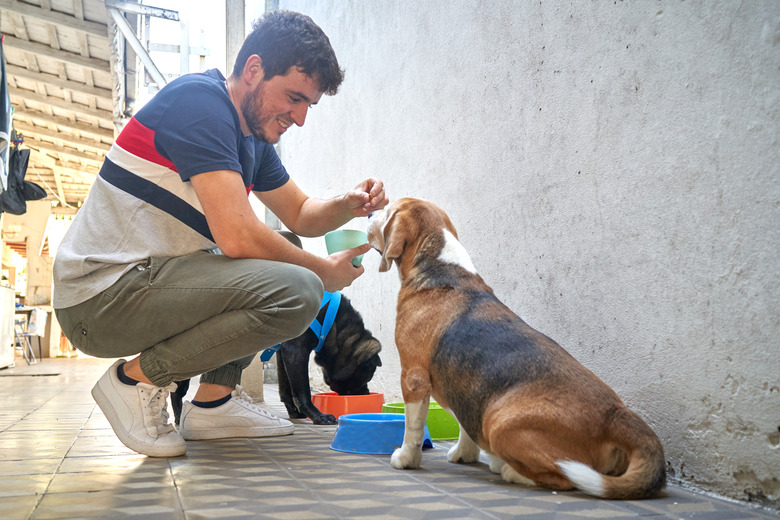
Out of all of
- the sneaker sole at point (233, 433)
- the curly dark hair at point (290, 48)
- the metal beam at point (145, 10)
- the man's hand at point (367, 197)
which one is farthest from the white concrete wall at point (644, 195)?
the metal beam at point (145, 10)

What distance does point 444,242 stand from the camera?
232 cm

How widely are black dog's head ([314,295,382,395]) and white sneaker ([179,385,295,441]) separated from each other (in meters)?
0.68

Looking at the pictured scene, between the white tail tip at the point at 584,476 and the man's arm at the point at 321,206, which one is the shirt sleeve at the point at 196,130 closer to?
the man's arm at the point at 321,206

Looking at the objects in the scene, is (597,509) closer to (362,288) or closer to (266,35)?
(266,35)

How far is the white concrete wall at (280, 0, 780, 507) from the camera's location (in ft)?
5.37

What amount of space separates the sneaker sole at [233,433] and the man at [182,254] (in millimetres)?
362

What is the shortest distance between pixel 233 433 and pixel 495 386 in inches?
56.4

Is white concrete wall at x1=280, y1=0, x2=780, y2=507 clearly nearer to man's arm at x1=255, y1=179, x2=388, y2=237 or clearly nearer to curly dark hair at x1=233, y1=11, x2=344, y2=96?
man's arm at x1=255, y1=179, x2=388, y2=237

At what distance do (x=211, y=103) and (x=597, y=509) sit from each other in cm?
181

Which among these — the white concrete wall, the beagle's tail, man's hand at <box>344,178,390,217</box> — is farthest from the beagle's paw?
man's hand at <box>344,178,390,217</box>

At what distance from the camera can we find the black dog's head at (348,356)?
141 inches

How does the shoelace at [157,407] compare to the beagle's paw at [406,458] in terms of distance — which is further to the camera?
the shoelace at [157,407]

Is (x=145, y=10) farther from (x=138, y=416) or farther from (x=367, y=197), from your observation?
(x=138, y=416)

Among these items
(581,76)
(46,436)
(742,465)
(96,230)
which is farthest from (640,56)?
(46,436)
